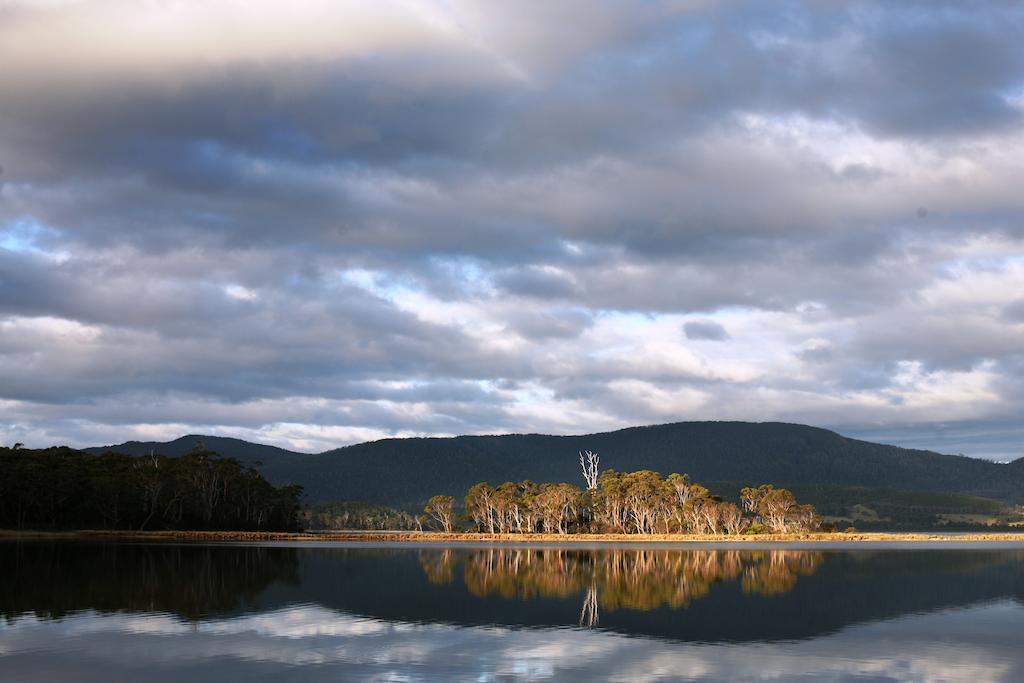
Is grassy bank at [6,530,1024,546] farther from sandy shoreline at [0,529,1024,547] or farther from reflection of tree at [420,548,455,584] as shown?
reflection of tree at [420,548,455,584]

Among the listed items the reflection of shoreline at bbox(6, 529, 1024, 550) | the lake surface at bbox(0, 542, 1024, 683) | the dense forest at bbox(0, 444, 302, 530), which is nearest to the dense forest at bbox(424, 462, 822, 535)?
the reflection of shoreline at bbox(6, 529, 1024, 550)

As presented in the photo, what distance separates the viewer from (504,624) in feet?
126

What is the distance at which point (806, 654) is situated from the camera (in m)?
31.5

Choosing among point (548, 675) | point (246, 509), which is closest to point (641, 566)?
point (548, 675)

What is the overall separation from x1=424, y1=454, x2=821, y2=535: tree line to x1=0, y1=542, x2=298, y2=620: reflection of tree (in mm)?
87272

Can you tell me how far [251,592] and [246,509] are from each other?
121207 millimetres

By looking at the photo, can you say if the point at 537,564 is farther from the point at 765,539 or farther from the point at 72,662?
the point at 765,539

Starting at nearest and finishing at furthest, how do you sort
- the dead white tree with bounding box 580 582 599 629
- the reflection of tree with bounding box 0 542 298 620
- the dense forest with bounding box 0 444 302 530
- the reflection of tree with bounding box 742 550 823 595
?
the dead white tree with bounding box 580 582 599 629, the reflection of tree with bounding box 0 542 298 620, the reflection of tree with bounding box 742 550 823 595, the dense forest with bounding box 0 444 302 530

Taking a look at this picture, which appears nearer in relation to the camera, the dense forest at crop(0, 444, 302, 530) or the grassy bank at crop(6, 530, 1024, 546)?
the grassy bank at crop(6, 530, 1024, 546)

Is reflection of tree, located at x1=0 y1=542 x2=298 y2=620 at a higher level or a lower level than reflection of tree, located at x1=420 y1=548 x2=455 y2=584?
higher

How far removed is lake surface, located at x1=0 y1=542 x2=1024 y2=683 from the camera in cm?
2831

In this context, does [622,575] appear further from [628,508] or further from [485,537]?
[628,508]

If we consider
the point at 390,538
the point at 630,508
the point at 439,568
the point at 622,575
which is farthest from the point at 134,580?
the point at 630,508

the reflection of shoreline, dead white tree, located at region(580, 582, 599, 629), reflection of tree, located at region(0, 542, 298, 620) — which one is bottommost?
the reflection of shoreline
